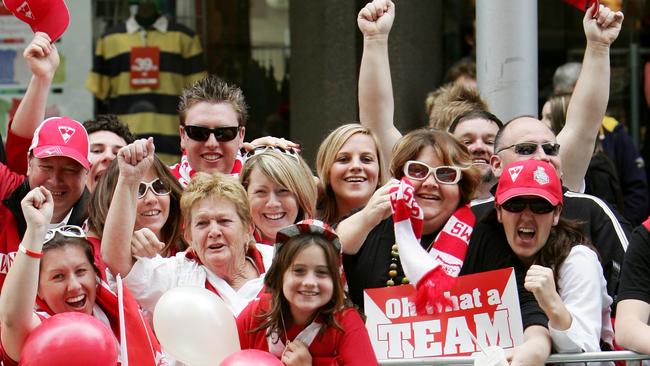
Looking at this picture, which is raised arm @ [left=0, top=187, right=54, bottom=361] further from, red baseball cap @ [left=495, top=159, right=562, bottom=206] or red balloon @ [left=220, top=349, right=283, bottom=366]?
red baseball cap @ [left=495, top=159, right=562, bottom=206]

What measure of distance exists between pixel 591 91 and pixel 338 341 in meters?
1.97

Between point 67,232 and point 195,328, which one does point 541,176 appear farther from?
point 67,232

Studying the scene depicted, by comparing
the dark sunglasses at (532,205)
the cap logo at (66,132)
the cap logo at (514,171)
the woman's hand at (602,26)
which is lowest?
the dark sunglasses at (532,205)

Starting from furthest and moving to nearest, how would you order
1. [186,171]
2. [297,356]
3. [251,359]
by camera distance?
[186,171] < [297,356] < [251,359]

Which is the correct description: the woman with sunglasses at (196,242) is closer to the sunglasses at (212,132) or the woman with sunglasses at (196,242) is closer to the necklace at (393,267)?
the necklace at (393,267)

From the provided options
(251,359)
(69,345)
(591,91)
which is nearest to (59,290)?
(69,345)

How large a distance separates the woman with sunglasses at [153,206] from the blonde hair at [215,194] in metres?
0.21

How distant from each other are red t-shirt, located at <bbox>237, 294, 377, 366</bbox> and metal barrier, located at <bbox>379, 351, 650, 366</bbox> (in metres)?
0.23

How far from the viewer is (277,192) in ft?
20.7

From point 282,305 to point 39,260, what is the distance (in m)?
1.00

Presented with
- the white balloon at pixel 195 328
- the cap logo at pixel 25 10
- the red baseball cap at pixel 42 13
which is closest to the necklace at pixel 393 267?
the white balloon at pixel 195 328

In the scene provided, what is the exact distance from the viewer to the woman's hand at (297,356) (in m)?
5.27

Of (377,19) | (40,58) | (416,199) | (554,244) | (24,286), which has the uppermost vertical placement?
(377,19)

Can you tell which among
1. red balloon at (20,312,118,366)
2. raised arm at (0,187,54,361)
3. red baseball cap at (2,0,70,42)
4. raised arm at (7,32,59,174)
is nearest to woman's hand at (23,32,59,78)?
raised arm at (7,32,59,174)
